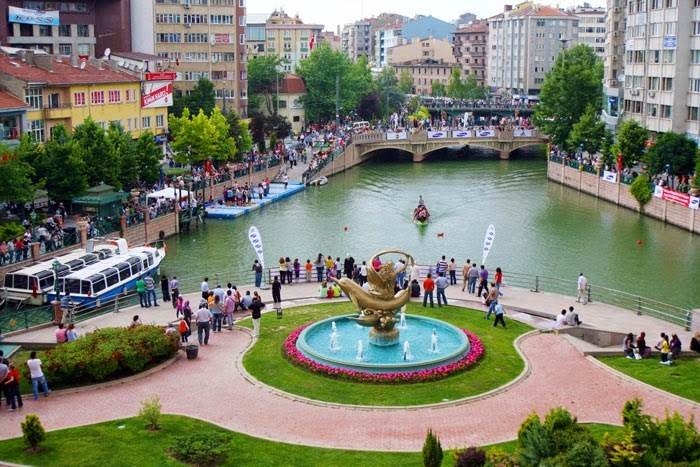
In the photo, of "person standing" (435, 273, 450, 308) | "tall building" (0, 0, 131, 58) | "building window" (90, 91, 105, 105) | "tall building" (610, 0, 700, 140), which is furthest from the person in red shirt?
"tall building" (0, 0, 131, 58)

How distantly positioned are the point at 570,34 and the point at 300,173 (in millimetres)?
94808

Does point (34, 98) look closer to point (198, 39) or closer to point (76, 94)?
point (76, 94)

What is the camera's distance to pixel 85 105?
227 feet

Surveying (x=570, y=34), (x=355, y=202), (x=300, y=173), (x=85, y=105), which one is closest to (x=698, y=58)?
(x=355, y=202)

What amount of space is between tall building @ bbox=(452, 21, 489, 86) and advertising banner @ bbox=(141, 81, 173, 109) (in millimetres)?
113579

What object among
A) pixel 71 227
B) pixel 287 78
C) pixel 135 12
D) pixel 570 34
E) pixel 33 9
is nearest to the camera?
pixel 71 227

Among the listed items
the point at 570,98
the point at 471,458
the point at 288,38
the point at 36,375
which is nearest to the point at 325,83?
the point at 570,98

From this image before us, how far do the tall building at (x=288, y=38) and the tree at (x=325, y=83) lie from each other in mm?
56129

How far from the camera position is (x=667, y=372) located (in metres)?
28.4

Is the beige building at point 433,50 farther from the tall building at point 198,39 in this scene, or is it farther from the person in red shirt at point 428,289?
the person in red shirt at point 428,289

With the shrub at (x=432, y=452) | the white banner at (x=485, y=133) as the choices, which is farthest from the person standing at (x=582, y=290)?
the white banner at (x=485, y=133)

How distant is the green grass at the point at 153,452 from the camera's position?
21.9 metres

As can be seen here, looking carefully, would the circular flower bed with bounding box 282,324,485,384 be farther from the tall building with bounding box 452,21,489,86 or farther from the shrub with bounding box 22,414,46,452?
the tall building with bounding box 452,21,489,86

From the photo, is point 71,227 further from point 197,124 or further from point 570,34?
point 570,34
